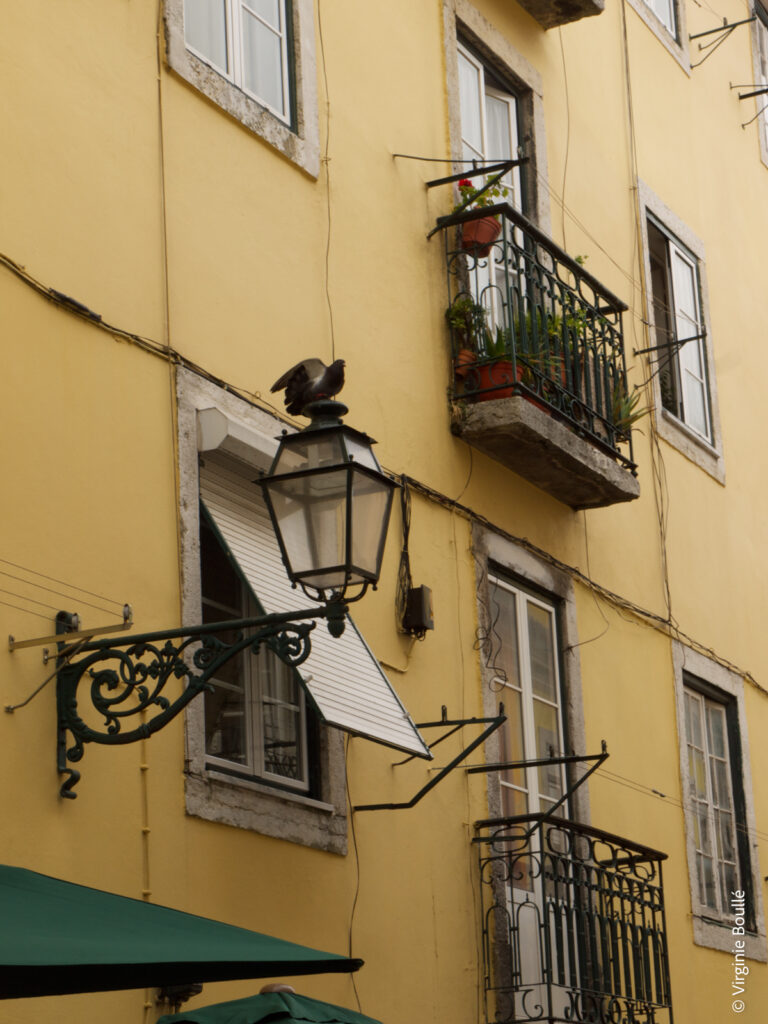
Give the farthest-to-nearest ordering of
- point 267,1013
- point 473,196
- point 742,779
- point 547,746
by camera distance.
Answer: point 742,779 → point 547,746 → point 473,196 → point 267,1013

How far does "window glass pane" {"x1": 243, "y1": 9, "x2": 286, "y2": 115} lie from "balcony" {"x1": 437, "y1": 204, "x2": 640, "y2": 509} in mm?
1267

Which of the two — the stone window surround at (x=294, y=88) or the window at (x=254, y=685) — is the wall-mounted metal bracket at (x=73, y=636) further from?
the stone window surround at (x=294, y=88)

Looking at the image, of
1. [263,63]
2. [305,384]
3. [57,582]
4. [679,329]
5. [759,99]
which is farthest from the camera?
[759,99]

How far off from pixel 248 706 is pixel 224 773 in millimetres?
396

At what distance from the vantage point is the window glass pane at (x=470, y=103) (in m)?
10.1

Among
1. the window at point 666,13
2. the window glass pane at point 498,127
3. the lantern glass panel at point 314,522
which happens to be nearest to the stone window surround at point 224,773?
the lantern glass panel at point 314,522

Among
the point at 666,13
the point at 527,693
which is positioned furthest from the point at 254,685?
the point at 666,13

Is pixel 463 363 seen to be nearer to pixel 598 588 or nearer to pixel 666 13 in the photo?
pixel 598 588

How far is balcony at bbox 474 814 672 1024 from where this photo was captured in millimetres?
8172

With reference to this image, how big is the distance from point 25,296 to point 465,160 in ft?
13.2

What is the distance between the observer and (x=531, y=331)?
9328mm

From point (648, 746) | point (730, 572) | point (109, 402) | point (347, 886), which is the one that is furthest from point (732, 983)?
point (109, 402)

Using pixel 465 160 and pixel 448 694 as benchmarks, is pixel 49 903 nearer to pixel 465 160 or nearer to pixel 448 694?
pixel 448 694

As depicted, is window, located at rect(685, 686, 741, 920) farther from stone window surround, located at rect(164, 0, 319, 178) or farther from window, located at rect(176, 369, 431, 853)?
stone window surround, located at rect(164, 0, 319, 178)
